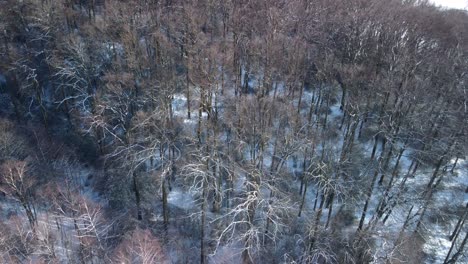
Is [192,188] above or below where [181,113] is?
below

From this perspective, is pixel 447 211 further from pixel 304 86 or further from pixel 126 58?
pixel 126 58

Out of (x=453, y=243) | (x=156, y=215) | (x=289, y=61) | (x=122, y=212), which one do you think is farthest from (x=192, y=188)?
(x=453, y=243)

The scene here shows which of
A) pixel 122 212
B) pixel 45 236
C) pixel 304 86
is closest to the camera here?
pixel 45 236

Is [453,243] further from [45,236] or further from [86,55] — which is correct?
[86,55]

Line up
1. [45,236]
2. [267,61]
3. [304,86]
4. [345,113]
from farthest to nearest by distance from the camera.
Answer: [304,86] < [345,113] < [267,61] < [45,236]

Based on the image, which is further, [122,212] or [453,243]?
[122,212]

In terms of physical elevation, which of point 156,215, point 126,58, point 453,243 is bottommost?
point 156,215
